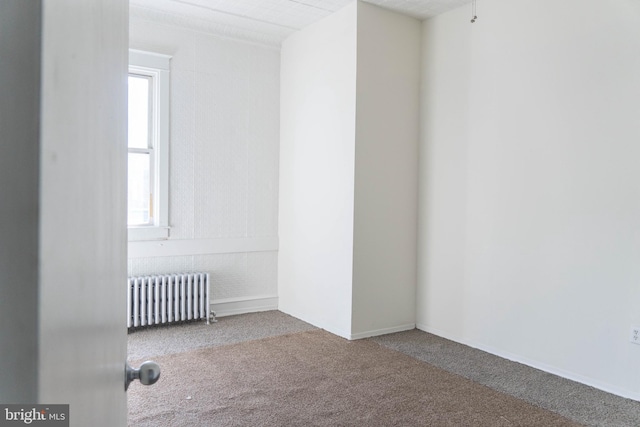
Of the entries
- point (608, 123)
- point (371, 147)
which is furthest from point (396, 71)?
point (608, 123)

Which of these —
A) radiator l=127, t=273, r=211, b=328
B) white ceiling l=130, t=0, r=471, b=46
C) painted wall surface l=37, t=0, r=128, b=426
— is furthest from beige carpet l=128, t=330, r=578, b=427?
white ceiling l=130, t=0, r=471, b=46

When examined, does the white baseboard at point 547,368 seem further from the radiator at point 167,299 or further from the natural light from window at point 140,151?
the natural light from window at point 140,151

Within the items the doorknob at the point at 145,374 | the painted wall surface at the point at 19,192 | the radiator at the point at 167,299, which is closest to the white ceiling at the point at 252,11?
the radiator at the point at 167,299

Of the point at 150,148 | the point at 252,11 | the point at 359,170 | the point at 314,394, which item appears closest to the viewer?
the point at 314,394

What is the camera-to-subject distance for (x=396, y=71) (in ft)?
13.3

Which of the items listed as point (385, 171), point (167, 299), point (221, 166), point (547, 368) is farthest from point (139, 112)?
point (547, 368)

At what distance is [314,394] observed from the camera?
2.75 metres

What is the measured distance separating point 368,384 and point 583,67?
2432mm

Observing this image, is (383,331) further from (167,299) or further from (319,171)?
(167,299)

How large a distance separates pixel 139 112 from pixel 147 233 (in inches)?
42.5

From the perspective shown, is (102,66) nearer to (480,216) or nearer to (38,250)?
(38,250)

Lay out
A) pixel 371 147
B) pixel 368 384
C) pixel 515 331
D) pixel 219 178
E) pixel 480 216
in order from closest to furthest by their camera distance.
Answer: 1. pixel 368 384
2. pixel 515 331
3. pixel 480 216
4. pixel 371 147
5. pixel 219 178

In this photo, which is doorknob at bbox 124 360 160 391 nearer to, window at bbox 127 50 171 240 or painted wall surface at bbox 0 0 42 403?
painted wall surface at bbox 0 0 42 403
